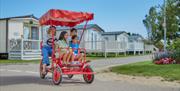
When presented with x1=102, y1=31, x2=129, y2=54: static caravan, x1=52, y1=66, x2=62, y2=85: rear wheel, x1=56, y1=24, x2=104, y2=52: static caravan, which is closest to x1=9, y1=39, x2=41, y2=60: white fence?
x1=56, y1=24, x2=104, y2=52: static caravan

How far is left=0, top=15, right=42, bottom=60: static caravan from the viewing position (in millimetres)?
26891

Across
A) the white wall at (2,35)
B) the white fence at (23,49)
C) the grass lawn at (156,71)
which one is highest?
the white wall at (2,35)

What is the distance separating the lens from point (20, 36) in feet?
98.0

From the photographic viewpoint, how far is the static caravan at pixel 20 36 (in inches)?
1059

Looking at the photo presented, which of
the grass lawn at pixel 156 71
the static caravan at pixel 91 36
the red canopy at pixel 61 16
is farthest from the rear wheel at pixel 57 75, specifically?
the static caravan at pixel 91 36

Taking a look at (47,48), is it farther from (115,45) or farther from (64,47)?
(115,45)

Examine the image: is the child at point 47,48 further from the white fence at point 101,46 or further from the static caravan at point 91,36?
the static caravan at point 91,36

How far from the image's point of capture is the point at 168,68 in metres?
14.1

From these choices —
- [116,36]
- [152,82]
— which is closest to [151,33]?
[116,36]

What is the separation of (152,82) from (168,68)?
2.79 m

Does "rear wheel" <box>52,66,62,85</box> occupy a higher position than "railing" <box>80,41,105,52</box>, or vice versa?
"railing" <box>80,41,105,52</box>

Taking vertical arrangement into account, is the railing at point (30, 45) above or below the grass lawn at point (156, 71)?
above

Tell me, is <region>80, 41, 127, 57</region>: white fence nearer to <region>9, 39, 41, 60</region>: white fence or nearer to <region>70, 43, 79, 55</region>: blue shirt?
<region>9, 39, 41, 60</region>: white fence


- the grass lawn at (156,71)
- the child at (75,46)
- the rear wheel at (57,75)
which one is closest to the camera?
the rear wheel at (57,75)
